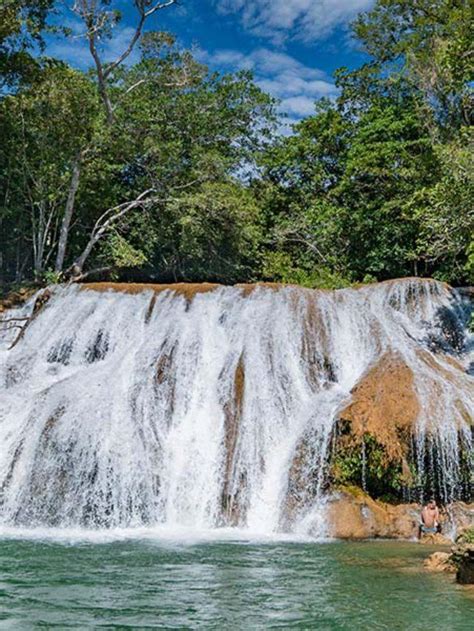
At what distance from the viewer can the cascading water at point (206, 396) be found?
13.2 meters

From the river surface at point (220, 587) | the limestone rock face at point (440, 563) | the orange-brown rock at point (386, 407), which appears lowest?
the river surface at point (220, 587)

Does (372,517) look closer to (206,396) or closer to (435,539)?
(435,539)

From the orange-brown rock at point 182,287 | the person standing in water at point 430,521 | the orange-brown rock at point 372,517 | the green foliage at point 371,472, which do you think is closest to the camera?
the person standing in water at point 430,521

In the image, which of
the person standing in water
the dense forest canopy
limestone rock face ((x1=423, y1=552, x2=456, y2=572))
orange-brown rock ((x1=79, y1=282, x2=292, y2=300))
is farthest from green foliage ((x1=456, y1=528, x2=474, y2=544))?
the dense forest canopy

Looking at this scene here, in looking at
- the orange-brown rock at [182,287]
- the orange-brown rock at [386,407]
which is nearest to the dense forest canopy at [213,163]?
the orange-brown rock at [182,287]

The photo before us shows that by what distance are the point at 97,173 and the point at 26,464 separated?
17.5 m

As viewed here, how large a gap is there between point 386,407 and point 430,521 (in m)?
2.39

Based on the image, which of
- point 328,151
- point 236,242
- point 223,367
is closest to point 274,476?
point 223,367

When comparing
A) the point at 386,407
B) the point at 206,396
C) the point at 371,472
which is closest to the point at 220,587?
the point at 371,472

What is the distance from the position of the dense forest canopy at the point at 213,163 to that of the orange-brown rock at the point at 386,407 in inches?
376

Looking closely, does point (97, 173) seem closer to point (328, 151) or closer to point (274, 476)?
point (328, 151)

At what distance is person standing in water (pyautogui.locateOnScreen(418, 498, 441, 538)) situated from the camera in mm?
12211

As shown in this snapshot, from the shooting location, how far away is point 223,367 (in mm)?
16625

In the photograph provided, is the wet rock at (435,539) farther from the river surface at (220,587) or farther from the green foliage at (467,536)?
the green foliage at (467,536)
